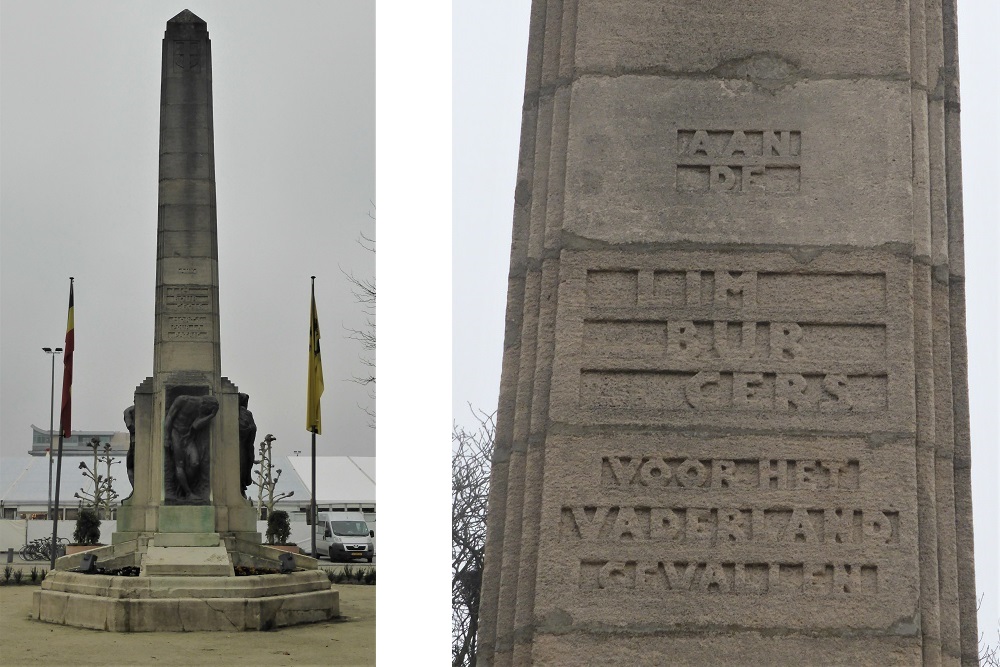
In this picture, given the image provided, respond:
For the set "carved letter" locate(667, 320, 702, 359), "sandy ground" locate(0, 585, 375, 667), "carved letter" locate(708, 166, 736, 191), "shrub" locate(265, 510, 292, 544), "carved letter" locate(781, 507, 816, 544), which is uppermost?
"carved letter" locate(708, 166, 736, 191)

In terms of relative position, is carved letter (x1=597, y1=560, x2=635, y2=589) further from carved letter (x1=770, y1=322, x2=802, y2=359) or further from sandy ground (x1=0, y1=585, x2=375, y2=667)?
sandy ground (x1=0, y1=585, x2=375, y2=667)

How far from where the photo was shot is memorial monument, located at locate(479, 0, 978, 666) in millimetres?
4016

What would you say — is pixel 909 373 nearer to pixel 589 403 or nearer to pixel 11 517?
pixel 589 403

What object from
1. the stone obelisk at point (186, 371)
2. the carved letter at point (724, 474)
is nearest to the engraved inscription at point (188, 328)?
the stone obelisk at point (186, 371)

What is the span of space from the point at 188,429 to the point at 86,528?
12.2ft

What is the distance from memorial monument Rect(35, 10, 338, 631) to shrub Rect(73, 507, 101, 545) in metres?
2.68

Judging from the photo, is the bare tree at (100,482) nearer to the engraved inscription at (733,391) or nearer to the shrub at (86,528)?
the shrub at (86,528)

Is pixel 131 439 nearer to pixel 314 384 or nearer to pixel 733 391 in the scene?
pixel 314 384

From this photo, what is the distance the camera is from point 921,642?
399 cm

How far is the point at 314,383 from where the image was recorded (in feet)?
60.9

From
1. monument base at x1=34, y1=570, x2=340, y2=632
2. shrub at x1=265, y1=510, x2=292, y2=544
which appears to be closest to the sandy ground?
monument base at x1=34, y1=570, x2=340, y2=632

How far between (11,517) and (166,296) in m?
8.97

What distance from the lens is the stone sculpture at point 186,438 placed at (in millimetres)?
16500

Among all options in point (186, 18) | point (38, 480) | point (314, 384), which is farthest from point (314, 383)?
point (38, 480)
